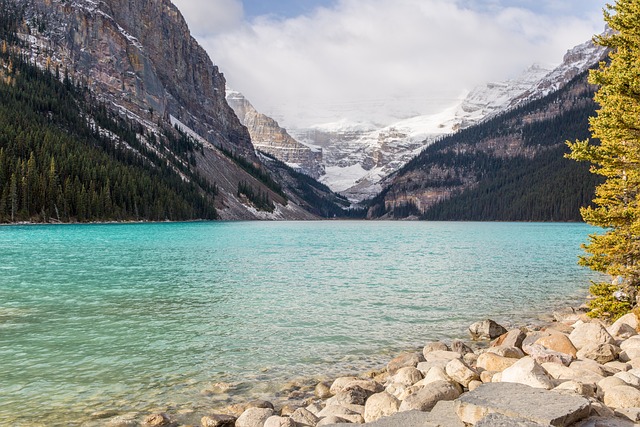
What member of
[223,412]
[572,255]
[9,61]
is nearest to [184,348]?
[223,412]

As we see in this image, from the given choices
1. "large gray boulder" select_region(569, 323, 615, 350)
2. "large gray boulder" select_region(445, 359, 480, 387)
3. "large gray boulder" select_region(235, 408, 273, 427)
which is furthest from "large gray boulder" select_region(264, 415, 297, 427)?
"large gray boulder" select_region(569, 323, 615, 350)

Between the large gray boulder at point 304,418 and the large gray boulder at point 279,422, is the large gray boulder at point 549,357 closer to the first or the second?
the large gray boulder at point 304,418

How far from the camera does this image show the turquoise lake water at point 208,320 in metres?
12.1

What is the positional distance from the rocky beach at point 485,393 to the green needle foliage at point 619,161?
1.87 metres

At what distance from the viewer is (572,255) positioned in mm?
54750

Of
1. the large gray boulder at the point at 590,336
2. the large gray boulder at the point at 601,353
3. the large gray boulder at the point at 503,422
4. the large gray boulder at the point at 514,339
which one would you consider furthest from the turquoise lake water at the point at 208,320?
the large gray boulder at the point at 503,422

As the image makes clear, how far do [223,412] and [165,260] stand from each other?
35403 mm

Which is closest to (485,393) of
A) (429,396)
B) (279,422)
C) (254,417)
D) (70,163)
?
(429,396)

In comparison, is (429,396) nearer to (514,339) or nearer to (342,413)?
(342,413)

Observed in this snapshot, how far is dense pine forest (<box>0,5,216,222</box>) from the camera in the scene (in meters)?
104

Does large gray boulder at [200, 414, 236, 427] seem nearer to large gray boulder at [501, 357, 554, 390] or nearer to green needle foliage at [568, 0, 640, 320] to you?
large gray boulder at [501, 357, 554, 390]

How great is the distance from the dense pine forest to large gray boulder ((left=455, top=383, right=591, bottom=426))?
356 feet

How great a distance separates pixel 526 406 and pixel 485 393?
0.78m

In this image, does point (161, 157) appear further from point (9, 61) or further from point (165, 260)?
point (165, 260)
